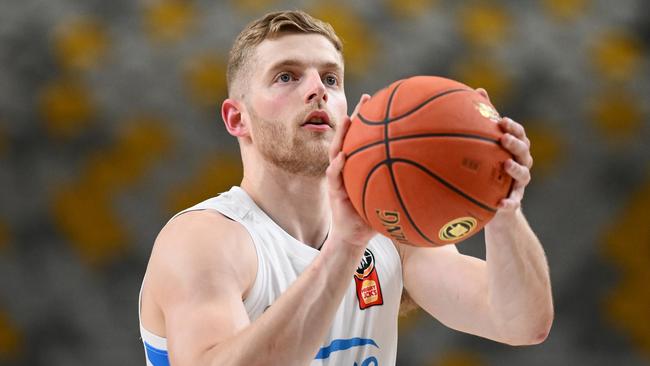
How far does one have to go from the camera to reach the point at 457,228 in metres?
1.40

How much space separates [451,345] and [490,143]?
2947 mm

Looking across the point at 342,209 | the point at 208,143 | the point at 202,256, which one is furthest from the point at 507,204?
the point at 208,143

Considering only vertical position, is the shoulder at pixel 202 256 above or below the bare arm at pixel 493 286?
above

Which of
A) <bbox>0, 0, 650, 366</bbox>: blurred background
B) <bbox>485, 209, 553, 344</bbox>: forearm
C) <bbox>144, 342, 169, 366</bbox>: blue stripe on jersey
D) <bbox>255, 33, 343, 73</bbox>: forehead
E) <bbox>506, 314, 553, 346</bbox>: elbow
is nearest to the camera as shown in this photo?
<bbox>485, 209, 553, 344</bbox>: forearm

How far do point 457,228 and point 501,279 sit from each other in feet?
1.38

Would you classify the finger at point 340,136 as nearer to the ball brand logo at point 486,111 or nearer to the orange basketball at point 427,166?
the orange basketball at point 427,166

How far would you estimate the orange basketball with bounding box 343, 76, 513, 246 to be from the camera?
1343 millimetres

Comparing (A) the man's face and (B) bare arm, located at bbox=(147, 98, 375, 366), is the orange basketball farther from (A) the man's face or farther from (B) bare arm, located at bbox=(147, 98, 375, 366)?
(A) the man's face

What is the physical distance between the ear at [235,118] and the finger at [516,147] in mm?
984

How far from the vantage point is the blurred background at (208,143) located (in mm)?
4023

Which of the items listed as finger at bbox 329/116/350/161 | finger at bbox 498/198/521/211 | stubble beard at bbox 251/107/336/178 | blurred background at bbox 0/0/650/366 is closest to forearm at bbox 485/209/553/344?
finger at bbox 498/198/521/211

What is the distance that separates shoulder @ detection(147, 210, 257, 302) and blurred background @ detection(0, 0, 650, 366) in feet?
7.49


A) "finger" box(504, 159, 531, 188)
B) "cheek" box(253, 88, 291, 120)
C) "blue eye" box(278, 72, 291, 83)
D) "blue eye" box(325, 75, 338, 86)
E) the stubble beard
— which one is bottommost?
the stubble beard

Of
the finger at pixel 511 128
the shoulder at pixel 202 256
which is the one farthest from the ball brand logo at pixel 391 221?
the shoulder at pixel 202 256
